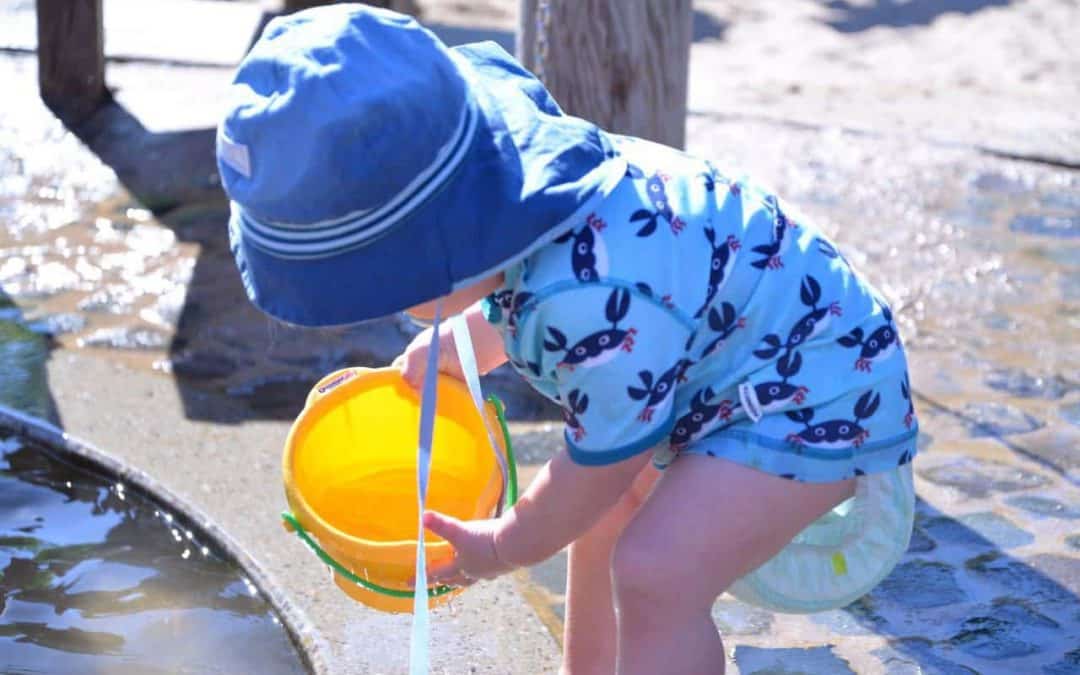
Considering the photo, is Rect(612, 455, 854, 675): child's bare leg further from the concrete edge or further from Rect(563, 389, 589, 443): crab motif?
the concrete edge

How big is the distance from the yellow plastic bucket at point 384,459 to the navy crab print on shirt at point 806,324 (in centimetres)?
44

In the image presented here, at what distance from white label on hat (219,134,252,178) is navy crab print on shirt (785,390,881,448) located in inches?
29.5

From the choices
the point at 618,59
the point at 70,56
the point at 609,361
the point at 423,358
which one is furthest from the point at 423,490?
the point at 70,56

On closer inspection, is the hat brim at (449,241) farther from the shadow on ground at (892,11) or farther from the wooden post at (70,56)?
the shadow on ground at (892,11)

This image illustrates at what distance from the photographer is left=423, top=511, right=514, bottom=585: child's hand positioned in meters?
2.02

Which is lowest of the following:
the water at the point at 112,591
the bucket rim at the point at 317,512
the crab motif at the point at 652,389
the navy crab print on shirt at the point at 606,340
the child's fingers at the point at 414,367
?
the water at the point at 112,591

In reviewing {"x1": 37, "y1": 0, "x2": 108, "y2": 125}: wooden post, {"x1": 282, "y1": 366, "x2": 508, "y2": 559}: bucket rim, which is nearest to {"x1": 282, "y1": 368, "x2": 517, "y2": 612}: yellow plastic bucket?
{"x1": 282, "y1": 366, "x2": 508, "y2": 559}: bucket rim

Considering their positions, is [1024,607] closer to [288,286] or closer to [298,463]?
[298,463]

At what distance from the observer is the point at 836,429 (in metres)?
2.03

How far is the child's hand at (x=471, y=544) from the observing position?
202 cm

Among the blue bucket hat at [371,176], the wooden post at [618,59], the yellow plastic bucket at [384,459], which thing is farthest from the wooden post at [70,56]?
the blue bucket hat at [371,176]

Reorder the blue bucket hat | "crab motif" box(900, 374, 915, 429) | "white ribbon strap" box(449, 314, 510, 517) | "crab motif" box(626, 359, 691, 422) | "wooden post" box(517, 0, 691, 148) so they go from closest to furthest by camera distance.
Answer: the blue bucket hat, "crab motif" box(626, 359, 691, 422), "crab motif" box(900, 374, 915, 429), "white ribbon strap" box(449, 314, 510, 517), "wooden post" box(517, 0, 691, 148)

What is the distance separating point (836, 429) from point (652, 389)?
30cm

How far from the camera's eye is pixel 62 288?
14.1ft
